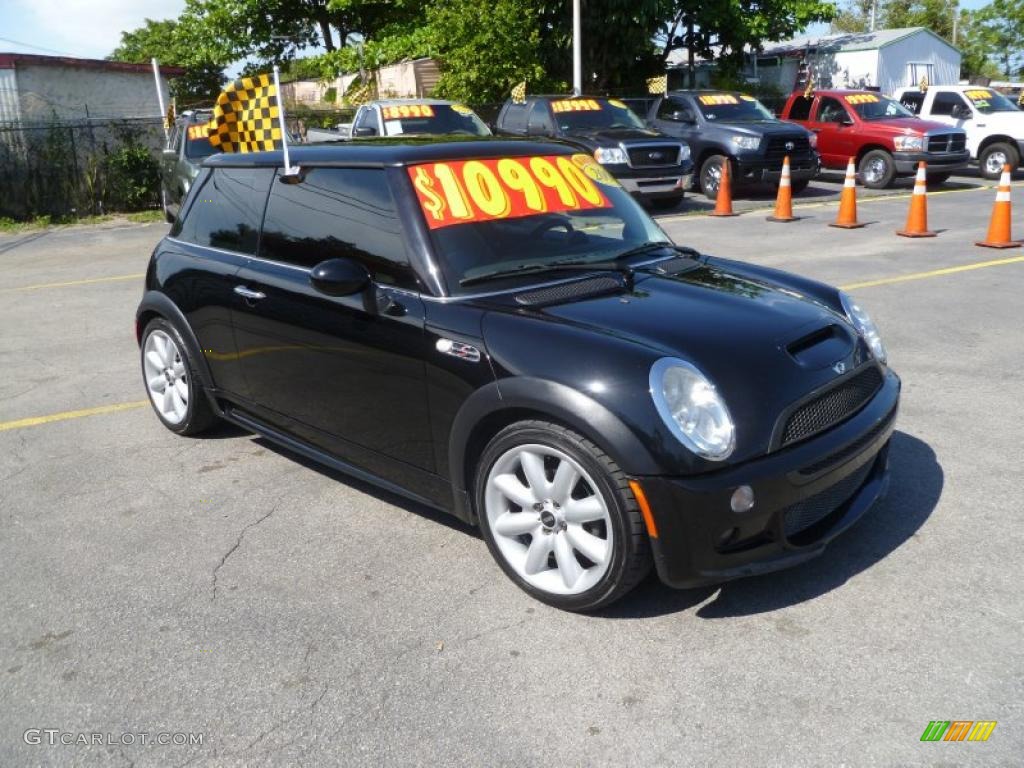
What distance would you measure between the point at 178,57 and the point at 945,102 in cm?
3556

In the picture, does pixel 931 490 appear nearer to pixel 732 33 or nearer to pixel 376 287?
pixel 376 287

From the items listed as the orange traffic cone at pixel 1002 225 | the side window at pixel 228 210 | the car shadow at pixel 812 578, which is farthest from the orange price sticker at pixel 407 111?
the car shadow at pixel 812 578

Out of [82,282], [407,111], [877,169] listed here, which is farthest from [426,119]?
[877,169]

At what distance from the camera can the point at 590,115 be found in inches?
632

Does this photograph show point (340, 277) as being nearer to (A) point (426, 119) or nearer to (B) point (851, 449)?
(B) point (851, 449)

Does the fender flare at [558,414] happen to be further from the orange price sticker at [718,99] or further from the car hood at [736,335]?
the orange price sticker at [718,99]

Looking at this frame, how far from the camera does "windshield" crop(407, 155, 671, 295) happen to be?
150 inches

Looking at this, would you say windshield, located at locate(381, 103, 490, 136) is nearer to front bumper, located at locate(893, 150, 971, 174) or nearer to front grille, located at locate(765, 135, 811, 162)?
front grille, located at locate(765, 135, 811, 162)

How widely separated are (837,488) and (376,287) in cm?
198

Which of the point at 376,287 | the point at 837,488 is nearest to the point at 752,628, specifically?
the point at 837,488

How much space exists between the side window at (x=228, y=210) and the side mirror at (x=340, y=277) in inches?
38.8

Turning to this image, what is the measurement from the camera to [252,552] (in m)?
3.97

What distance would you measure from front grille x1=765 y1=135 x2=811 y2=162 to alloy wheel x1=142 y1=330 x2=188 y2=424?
1308 cm

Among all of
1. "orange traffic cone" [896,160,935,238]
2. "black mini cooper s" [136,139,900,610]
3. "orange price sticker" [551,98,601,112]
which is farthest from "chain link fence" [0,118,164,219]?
"black mini cooper s" [136,139,900,610]
